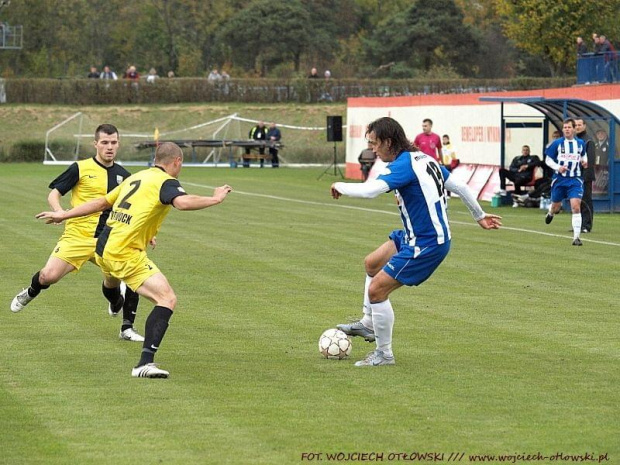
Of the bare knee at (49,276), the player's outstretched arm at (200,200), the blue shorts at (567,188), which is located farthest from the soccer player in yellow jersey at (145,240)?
the blue shorts at (567,188)

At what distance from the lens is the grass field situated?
25.0ft

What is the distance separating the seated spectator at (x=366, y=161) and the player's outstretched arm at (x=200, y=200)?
32.7 m

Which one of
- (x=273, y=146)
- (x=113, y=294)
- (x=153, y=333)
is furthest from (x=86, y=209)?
(x=273, y=146)

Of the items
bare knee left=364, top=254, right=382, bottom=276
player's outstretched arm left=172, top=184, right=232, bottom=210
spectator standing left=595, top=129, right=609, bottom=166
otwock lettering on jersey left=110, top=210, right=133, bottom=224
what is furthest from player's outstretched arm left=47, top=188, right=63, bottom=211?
spectator standing left=595, top=129, right=609, bottom=166

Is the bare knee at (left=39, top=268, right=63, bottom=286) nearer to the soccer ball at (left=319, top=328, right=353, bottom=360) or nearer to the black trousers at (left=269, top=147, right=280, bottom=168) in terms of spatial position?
the soccer ball at (left=319, top=328, right=353, bottom=360)

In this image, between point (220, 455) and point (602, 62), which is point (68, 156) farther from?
point (220, 455)

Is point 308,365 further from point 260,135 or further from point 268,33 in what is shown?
point 268,33

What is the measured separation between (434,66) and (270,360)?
259 feet

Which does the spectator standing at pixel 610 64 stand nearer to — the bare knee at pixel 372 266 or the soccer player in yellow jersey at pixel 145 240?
the bare knee at pixel 372 266

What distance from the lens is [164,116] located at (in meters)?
71.2

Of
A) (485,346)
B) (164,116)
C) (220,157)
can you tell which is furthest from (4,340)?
(164,116)

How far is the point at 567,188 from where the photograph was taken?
22.0 m

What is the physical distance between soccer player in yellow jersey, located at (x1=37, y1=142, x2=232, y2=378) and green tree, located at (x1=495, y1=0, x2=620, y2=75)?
192ft

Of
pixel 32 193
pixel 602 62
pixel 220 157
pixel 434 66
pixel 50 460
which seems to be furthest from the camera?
pixel 434 66
